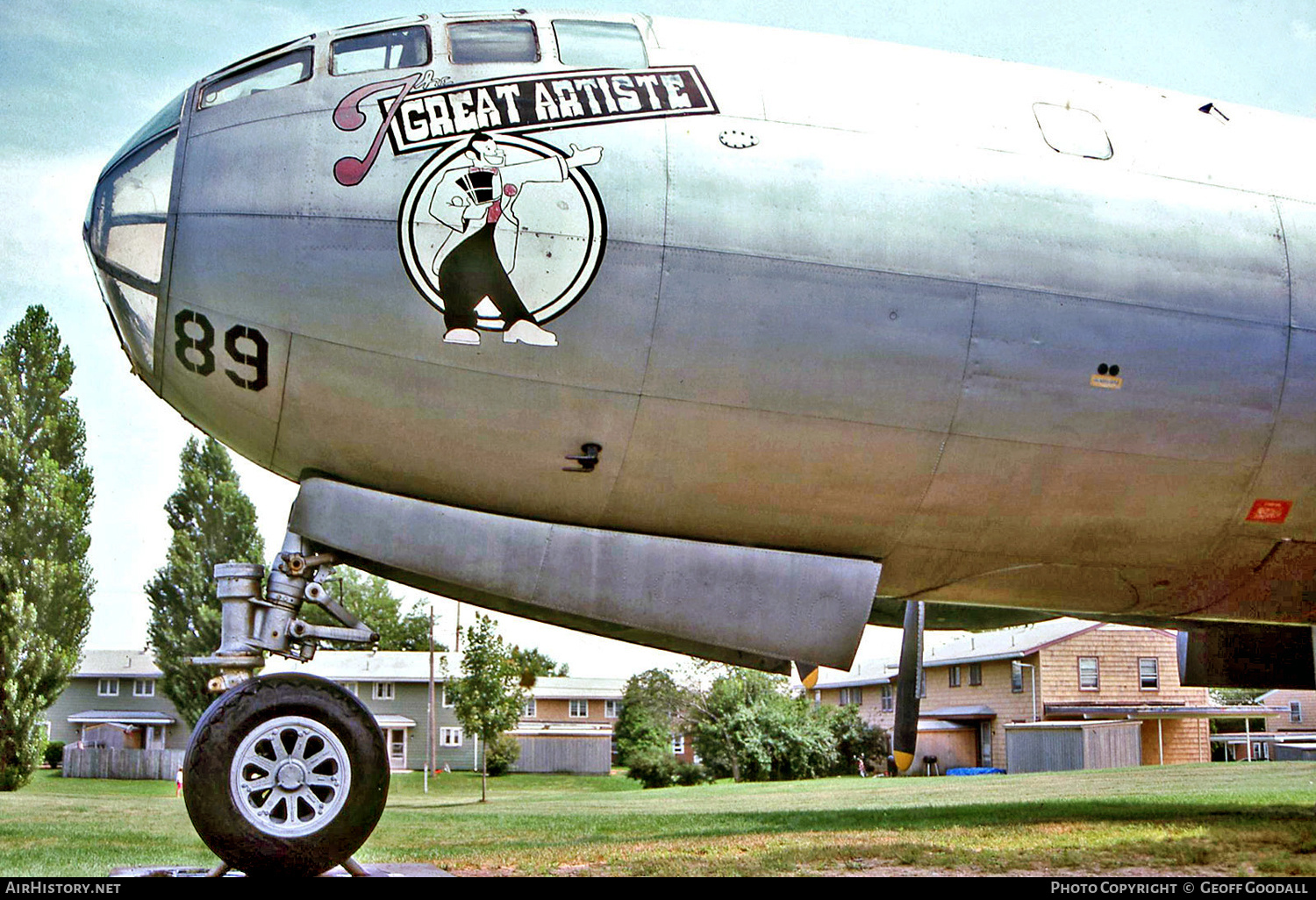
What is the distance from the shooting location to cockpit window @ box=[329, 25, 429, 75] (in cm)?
785

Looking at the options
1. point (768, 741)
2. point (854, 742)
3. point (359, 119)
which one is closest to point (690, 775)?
point (768, 741)

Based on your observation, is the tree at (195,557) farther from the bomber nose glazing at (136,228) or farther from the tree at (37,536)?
the bomber nose glazing at (136,228)

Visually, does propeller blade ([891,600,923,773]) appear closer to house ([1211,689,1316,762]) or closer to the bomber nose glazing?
the bomber nose glazing

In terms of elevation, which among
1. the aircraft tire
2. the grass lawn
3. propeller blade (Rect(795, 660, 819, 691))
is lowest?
the grass lawn

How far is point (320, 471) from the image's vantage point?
7918 mm

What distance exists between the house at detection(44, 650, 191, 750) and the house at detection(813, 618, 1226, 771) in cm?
3666

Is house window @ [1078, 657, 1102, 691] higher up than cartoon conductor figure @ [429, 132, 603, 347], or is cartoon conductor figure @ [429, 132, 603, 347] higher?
cartoon conductor figure @ [429, 132, 603, 347]

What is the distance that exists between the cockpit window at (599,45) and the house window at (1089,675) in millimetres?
43496

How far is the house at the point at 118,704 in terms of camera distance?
6066 cm

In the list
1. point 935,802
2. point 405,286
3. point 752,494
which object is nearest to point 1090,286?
point 752,494

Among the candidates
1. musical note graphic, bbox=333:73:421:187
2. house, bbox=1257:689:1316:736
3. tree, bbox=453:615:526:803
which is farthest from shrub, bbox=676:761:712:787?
musical note graphic, bbox=333:73:421:187

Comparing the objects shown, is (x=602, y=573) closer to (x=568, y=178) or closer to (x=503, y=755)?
(x=568, y=178)

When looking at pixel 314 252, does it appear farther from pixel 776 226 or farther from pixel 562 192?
pixel 776 226
